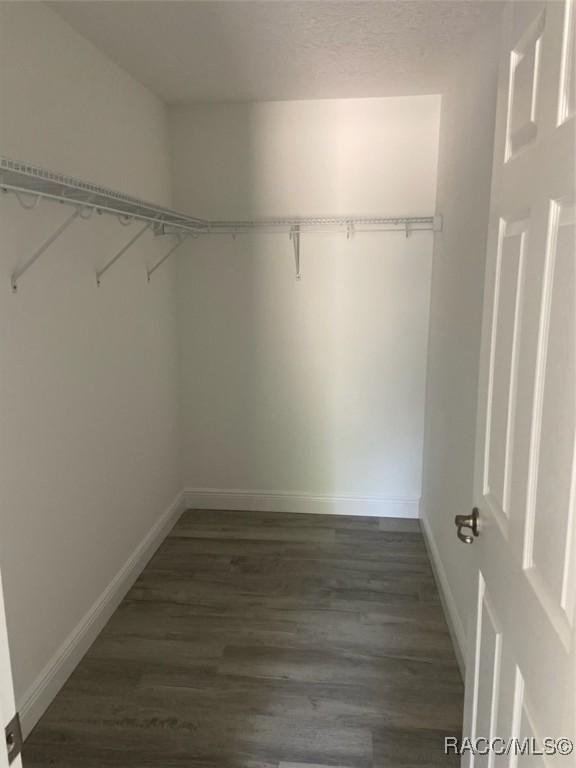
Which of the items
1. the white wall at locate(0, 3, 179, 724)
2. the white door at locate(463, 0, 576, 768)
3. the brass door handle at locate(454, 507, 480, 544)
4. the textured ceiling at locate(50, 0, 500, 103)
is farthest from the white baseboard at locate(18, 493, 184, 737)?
the textured ceiling at locate(50, 0, 500, 103)

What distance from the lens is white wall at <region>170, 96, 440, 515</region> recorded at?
3.12 metres

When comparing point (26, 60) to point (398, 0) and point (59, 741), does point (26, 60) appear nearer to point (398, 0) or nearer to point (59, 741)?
point (398, 0)

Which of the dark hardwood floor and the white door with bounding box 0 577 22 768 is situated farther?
the dark hardwood floor

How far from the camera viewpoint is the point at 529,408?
0.97m

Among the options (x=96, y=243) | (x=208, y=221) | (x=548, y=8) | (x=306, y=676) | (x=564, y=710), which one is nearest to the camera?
(x=564, y=710)

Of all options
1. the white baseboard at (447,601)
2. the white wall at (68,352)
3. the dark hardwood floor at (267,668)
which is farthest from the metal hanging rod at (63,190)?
the white baseboard at (447,601)

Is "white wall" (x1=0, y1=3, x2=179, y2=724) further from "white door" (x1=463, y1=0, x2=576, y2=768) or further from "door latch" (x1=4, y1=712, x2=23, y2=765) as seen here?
"white door" (x1=463, y1=0, x2=576, y2=768)

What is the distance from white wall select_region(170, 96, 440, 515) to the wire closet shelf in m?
0.05

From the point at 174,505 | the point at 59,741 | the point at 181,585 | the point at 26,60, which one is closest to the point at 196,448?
the point at 174,505

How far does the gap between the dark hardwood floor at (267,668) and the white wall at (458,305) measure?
9.3 inches

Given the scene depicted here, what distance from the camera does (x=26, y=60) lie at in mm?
1815

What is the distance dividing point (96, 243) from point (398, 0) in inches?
54.4

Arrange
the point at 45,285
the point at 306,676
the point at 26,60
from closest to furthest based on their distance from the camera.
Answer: the point at 26,60
the point at 45,285
the point at 306,676

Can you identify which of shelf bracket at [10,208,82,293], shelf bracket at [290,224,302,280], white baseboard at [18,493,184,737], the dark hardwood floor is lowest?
the dark hardwood floor
